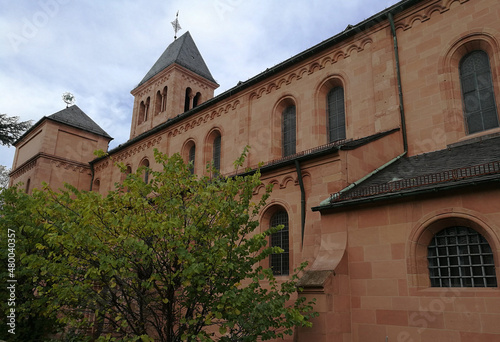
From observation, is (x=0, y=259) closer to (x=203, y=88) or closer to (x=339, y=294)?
(x=339, y=294)

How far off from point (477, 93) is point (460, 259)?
239 inches

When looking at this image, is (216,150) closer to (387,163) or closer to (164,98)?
(387,163)

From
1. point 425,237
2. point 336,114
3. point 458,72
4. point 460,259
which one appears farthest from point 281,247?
point 458,72

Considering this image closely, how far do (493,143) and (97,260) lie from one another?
987 centimetres

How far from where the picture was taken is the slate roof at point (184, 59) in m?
33.6

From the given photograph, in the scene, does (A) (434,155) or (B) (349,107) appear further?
(B) (349,107)

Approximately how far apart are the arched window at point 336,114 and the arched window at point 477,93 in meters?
4.24

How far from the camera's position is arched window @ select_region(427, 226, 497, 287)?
7988mm

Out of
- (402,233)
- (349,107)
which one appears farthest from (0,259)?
(349,107)

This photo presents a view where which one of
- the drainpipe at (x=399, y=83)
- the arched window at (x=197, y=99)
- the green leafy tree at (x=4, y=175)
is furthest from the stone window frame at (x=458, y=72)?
the green leafy tree at (x=4, y=175)

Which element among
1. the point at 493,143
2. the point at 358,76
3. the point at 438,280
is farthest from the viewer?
the point at 358,76

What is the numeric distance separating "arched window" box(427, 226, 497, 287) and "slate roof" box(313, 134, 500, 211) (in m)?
1.05

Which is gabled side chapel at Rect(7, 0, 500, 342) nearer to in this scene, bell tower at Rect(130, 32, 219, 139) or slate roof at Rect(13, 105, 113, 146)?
bell tower at Rect(130, 32, 219, 139)

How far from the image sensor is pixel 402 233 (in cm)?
897
